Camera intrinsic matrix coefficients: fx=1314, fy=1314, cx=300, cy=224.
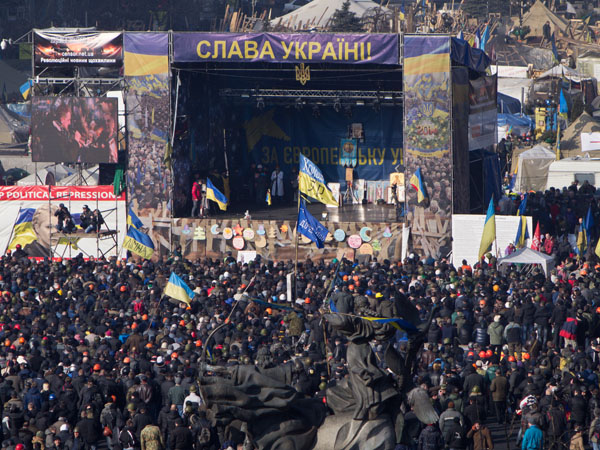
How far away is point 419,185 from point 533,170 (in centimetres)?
1378

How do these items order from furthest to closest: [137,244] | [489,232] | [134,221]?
1. [134,221]
2. [137,244]
3. [489,232]

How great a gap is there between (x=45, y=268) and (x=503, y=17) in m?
65.8

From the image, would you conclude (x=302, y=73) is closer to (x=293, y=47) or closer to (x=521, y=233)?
(x=293, y=47)

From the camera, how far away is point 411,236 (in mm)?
34906

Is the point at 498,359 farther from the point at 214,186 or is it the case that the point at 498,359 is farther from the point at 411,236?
the point at 214,186

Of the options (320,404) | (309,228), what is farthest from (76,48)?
(320,404)

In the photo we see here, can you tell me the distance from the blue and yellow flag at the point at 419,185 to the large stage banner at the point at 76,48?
8.59 metres

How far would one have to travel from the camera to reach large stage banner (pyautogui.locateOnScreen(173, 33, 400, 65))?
34.6 metres

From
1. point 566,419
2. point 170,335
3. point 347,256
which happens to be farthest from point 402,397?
point 347,256

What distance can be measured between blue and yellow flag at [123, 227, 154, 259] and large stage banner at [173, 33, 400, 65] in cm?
595

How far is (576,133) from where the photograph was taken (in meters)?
53.6

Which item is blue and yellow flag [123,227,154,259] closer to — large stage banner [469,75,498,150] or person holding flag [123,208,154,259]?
person holding flag [123,208,154,259]

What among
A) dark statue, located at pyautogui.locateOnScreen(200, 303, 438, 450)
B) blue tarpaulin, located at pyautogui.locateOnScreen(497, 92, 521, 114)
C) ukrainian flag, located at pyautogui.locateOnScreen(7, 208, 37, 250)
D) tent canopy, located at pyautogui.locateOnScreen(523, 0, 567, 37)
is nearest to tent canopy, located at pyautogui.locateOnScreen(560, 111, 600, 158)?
blue tarpaulin, located at pyautogui.locateOnScreen(497, 92, 521, 114)

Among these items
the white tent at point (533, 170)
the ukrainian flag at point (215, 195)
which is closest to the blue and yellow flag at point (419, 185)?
the ukrainian flag at point (215, 195)
